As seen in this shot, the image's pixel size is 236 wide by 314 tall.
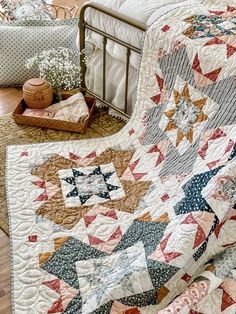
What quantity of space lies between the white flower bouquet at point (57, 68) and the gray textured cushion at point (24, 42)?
0.11 m

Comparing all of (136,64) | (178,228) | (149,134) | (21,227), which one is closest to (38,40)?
(136,64)

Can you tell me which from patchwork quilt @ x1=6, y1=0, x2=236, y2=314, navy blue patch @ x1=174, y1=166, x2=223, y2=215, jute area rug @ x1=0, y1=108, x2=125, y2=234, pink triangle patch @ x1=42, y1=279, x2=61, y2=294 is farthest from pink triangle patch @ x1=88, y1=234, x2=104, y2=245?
jute area rug @ x1=0, y1=108, x2=125, y2=234

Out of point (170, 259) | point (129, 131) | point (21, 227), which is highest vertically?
point (170, 259)

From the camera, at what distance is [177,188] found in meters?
1.85

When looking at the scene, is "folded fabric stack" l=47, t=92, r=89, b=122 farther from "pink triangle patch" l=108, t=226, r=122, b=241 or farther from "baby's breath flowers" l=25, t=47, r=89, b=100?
"pink triangle patch" l=108, t=226, r=122, b=241

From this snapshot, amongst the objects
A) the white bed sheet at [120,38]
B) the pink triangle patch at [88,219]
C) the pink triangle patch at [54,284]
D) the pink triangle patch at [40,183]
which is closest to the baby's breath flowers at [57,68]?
the white bed sheet at [120,38]

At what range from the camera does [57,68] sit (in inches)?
101

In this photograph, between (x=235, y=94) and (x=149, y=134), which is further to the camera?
(x=149, y=134)

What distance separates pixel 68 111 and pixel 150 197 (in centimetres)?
84

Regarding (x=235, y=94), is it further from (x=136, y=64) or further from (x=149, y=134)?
(x=136, y=64)

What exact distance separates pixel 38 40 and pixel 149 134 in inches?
41.0

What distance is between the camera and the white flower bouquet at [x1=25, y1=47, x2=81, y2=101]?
257 cm

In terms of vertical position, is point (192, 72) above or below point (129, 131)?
above

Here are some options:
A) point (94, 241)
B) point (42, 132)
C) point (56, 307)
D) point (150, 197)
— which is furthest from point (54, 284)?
point (42, 132)
